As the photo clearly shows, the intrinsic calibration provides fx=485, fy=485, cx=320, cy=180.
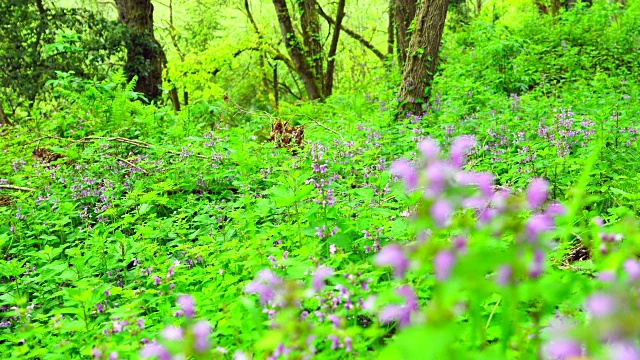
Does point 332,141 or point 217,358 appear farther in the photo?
point 332,141

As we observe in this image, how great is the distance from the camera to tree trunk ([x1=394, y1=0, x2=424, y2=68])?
8.82 metres

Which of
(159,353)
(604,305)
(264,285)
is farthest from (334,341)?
(604,305)

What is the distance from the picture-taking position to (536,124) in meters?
4.86

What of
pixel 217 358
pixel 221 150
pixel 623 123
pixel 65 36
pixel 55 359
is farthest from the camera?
pixel 65 36

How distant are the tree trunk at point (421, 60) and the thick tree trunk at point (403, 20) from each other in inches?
86.9

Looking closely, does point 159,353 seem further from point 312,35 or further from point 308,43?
point 308,43

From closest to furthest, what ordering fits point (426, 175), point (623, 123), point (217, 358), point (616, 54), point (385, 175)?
point (426, 175)
point (217, 358)
point (385, 175)
point (623, 123)
point (616, 54)

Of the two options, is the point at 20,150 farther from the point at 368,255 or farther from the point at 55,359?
the point at 368,255

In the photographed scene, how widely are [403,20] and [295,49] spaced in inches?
170

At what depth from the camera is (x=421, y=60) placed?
6.57 m

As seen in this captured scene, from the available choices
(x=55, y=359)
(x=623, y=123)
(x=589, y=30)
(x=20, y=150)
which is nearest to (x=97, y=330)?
(x=55, y=359)

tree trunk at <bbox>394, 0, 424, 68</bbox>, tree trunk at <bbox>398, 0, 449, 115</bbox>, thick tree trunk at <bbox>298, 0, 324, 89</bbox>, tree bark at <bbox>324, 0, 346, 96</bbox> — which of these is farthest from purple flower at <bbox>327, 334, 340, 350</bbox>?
tree bark at <bbox>324, 0, 346, 96</bbox>

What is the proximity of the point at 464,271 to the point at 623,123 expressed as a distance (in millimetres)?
4467

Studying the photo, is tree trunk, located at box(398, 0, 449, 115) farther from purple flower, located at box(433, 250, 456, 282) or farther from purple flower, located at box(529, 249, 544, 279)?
purple flower, located at box(433, 250, 456, 282)
